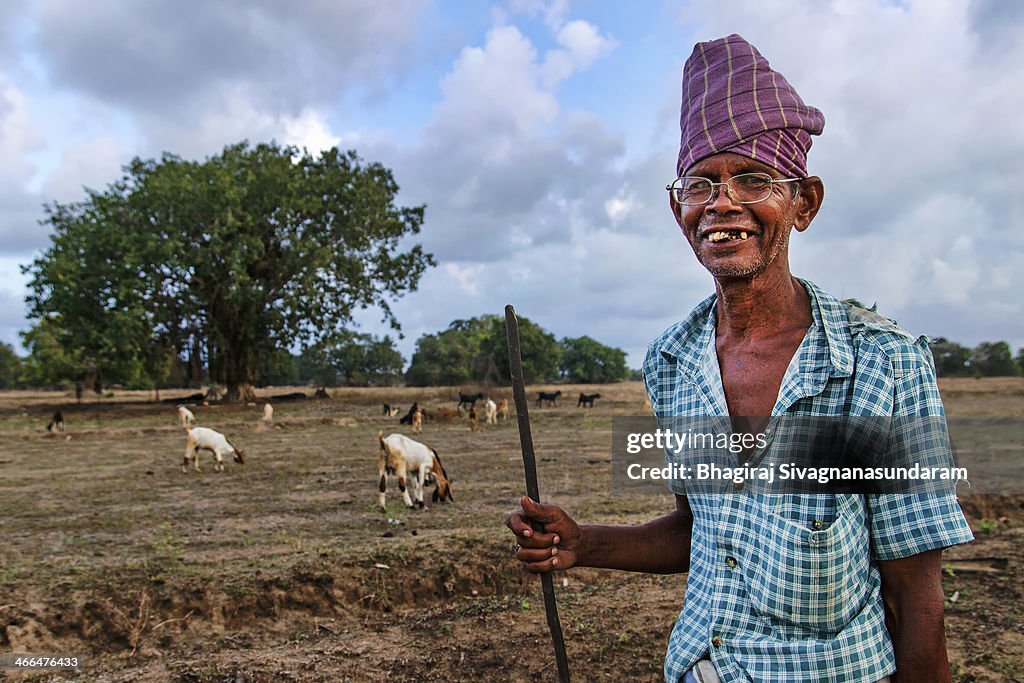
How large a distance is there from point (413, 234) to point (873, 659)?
3166 centimetres

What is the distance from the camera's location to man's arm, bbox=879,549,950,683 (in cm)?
138

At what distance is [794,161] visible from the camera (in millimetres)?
1698

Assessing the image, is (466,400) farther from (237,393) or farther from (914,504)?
(914,504)

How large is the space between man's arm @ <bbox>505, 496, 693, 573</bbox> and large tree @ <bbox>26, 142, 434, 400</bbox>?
26.2 m

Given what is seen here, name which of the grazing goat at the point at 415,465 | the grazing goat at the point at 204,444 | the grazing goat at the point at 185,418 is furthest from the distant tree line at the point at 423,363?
the grazing goat at the point at 415,465

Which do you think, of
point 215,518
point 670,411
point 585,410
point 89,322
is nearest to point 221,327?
point 89,322

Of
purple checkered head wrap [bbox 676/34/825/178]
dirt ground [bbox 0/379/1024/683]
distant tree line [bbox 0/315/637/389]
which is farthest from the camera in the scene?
distant tree line [bbox 0/315/637/389]

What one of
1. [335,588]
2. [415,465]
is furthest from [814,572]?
[415,465]

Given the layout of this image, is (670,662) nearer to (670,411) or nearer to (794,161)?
(670,411)

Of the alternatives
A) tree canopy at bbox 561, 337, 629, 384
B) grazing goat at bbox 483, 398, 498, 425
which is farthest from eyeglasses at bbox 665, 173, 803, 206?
tree canopy at bbox 561, 337, 629, 384

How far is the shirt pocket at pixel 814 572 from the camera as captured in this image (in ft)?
4.57

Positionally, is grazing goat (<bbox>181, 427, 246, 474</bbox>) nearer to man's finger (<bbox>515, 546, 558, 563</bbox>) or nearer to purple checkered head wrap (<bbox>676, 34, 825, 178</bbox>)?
man's finger (<bbox>515, 546, 558, 563</bbox>)

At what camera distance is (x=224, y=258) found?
88.7 feet

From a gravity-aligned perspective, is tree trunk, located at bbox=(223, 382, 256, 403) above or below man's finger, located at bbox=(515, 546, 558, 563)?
above
